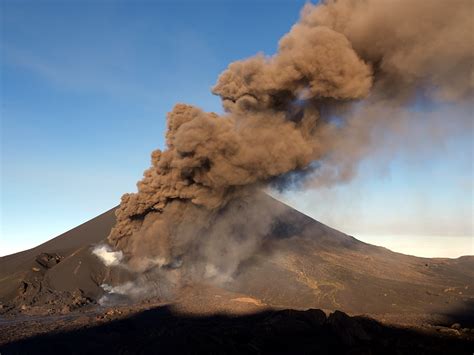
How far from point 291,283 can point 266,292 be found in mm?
2162

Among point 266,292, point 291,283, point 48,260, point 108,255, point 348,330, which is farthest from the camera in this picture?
point 48,260

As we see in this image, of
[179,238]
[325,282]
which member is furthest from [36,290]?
[325,282]

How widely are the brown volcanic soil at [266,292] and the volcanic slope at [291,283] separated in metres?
0.07

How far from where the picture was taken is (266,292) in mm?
29250

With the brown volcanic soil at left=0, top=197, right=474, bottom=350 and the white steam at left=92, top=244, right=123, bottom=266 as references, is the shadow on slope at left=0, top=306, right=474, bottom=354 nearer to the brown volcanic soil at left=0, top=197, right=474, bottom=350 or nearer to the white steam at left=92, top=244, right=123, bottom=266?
the brown volcanic soil at left=0, top=197, right=474, bottom=350

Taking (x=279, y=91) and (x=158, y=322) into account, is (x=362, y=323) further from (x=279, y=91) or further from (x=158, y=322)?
(x=279, y=91)

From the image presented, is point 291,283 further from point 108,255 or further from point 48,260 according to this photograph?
point 48,260

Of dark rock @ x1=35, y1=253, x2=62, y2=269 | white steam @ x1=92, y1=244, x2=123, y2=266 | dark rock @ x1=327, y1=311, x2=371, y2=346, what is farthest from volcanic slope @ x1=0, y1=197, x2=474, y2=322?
dark rock @ x1=327, y1=311, x2=371, y2=346

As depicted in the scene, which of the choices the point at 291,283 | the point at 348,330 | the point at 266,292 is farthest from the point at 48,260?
the point at 348,330

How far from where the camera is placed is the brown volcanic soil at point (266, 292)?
2223 cm

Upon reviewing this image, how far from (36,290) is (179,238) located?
1044 centimetres

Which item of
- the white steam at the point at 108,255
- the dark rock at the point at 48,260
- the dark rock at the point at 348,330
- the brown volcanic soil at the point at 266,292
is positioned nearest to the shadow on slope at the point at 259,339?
the dark rock at the point at 348,330

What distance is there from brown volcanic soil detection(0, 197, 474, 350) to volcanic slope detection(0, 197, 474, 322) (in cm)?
7

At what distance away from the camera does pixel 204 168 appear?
100ft
